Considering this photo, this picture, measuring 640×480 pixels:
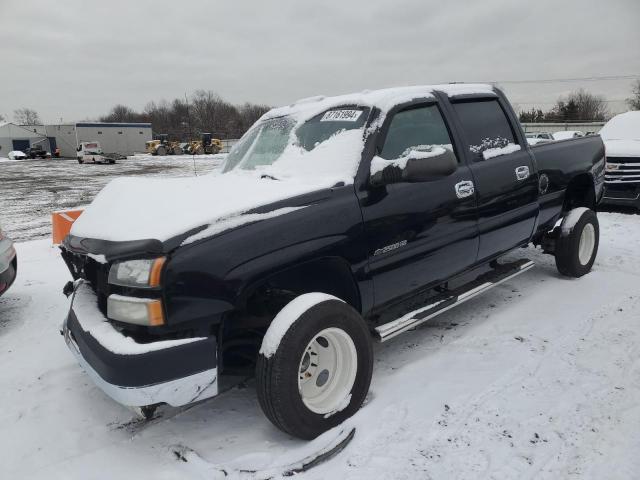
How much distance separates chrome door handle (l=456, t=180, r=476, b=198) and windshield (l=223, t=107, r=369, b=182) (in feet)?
2.80

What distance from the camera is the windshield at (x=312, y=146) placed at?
2.88 m

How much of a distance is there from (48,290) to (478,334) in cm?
442

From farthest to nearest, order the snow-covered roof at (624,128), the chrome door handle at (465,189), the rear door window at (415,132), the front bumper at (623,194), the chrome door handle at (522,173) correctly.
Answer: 1. the snow-covered roof at (624,128)
2. the front bumper at (623,194)
3. the chrome door handle at (522,173)
4. the chrome door handle at (465,189)
5. the rear door window at (415,132)

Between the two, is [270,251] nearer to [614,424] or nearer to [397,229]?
[397,229]

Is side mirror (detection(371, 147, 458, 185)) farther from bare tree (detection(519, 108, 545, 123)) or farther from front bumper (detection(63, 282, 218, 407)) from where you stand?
bare tree (detection(519, 108, 545, 123))

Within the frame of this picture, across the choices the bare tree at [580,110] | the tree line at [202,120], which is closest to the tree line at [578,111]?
the bare tree at [580,110]

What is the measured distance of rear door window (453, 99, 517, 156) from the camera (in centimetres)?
362

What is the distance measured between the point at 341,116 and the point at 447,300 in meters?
1.52

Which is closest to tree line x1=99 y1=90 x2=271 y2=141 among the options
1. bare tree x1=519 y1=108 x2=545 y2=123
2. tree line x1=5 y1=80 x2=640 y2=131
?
tree line x1=5 y1=80 x2=640 y2=131

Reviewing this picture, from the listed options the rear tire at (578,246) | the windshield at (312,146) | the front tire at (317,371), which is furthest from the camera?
the rear tire at (578,246)

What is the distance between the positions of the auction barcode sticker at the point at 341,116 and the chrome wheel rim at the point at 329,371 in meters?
1.45

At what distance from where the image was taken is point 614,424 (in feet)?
8.02

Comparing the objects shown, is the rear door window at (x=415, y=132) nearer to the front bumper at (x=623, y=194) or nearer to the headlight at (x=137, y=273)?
the headlight at (x=137, y=273)

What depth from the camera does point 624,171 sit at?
8227 mm
